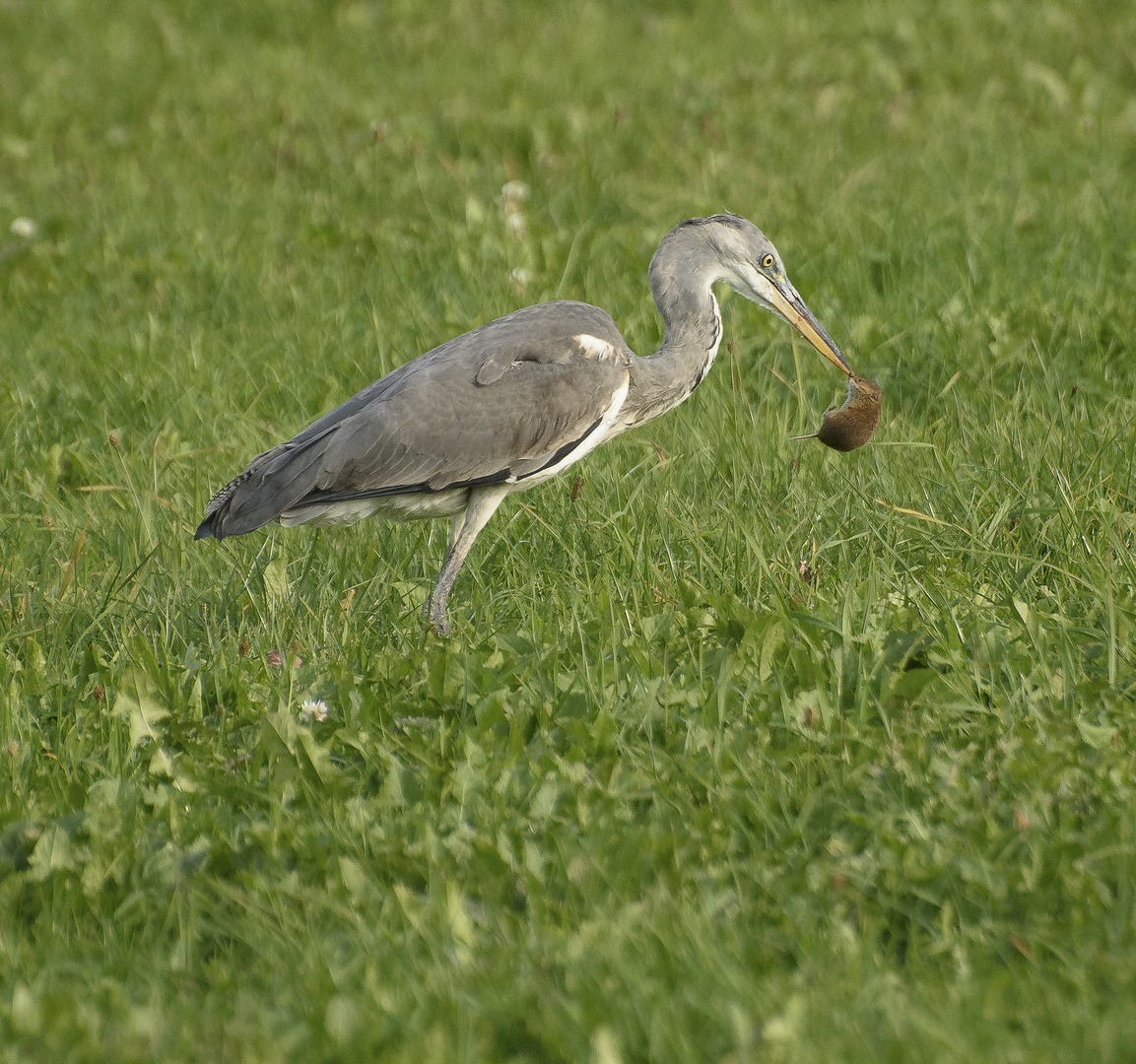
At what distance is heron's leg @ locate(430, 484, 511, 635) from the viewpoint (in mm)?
4609

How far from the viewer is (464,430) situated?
189 inches

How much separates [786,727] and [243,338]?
3958 millimetres

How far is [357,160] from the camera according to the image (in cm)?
837

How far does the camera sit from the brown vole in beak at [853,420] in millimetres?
4734

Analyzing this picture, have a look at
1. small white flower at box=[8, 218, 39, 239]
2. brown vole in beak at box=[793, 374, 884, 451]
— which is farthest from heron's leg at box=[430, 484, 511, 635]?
small white flower at box=[8, 218, 39, 239]

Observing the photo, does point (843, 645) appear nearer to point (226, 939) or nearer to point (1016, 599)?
point (1016, 599)

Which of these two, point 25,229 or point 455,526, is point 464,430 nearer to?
point 455,526

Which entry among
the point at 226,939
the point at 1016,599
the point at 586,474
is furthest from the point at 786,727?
the point at 586,474

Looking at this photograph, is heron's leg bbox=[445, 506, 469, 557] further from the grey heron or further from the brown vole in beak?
the brown vole in beak

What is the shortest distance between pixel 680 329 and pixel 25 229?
4.07m

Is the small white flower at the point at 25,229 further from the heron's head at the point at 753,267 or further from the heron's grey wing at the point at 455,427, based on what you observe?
the heron's head at the point at 753,267

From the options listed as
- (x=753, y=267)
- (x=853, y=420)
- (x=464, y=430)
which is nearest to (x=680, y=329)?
(x=753, y=267)

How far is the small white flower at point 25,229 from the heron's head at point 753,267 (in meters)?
3.98

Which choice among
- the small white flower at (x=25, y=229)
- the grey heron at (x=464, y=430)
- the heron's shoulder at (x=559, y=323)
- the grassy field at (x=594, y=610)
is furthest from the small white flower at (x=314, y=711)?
the small white flower at (x=25, y=229)
